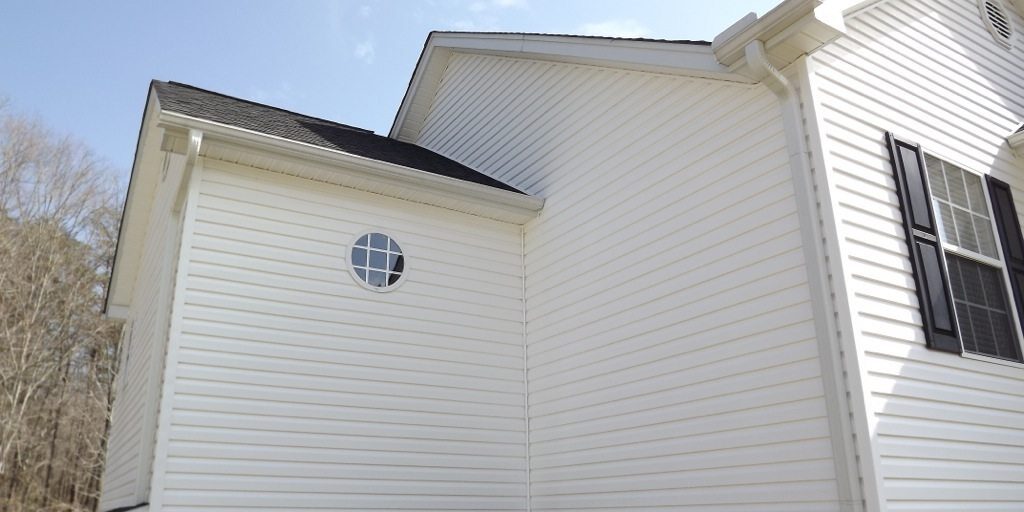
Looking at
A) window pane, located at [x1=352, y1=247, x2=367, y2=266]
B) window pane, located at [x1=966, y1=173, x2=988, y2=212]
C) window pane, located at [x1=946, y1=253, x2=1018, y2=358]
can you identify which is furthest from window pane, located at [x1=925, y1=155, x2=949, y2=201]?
window pane, located at [x1=352, y1=247, x2=367, y2=266]

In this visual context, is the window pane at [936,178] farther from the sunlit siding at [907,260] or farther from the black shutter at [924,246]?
the black shutter at [924,246]

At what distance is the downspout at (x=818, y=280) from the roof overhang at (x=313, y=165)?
294 cm

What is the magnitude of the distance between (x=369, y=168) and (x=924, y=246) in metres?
4.40

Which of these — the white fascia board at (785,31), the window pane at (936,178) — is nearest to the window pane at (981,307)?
the window pane at (936,178)

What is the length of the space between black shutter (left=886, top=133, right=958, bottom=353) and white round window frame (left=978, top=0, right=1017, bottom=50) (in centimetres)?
246

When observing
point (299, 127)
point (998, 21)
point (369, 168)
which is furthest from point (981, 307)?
point (299, 127)

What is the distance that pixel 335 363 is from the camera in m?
6.22

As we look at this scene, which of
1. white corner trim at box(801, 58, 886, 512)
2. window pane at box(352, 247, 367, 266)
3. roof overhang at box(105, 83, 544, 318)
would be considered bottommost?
white corner trim at box(801, 58, 886, 512)

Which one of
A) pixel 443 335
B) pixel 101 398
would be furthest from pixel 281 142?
pixel 101 398

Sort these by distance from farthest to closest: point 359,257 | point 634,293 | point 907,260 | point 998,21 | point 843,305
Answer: point 998,21, point 359,257, point 634,293, point 907,260, point 843,305

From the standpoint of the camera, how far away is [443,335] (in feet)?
22.5

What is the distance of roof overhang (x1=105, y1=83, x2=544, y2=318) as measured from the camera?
19.4 ft

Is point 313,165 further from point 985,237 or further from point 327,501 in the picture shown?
point 985,237

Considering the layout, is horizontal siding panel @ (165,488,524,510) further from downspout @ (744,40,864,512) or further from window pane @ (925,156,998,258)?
window pane @ (925,156,998,258)
